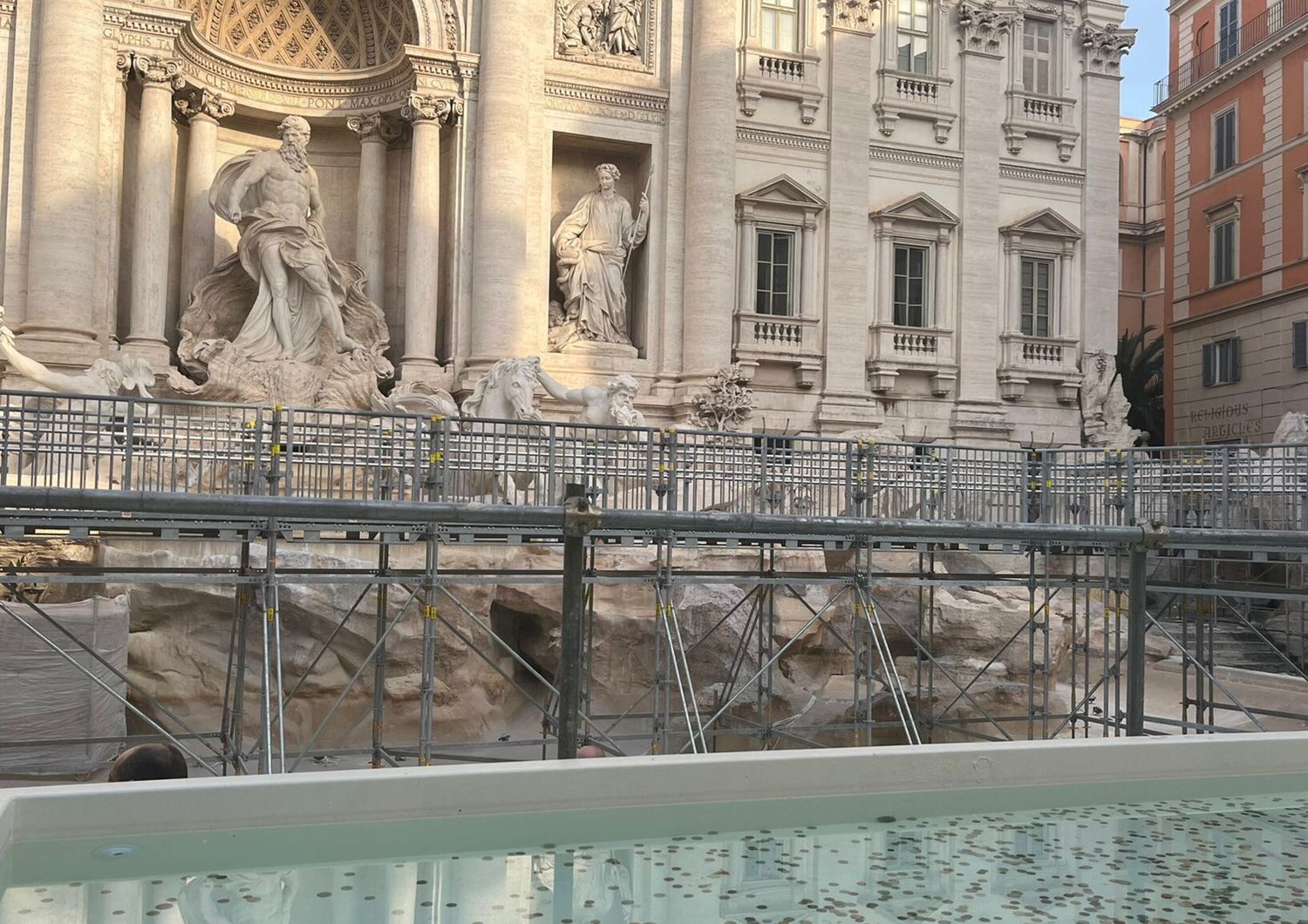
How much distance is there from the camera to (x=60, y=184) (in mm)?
20328

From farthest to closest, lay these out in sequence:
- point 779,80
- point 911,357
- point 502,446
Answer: point 911,357, point 779,80, point 502,446

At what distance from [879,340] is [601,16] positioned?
866 centimetres

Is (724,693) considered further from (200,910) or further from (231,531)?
(200,910)

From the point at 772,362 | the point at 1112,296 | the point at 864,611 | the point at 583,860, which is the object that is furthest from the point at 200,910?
the point at 1112,296

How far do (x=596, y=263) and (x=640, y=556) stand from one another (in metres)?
8.68

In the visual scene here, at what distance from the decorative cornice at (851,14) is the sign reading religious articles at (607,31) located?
4.15 meters

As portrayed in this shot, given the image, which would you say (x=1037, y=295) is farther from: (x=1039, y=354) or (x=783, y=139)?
(x=783, y=139)

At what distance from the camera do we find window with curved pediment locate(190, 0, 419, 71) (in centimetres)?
2370

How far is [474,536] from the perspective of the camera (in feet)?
47.2

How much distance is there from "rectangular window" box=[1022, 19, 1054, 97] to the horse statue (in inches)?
647

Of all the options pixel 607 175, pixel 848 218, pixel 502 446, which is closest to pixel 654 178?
pixel 607 175

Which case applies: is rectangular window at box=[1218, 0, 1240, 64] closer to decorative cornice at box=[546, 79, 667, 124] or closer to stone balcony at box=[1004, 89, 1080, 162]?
stone balcony at box=[1004, 89, 1080, 162]

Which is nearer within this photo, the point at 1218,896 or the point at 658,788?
the point at 1218,896

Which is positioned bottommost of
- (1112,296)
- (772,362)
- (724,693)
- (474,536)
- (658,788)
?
(724,693)
